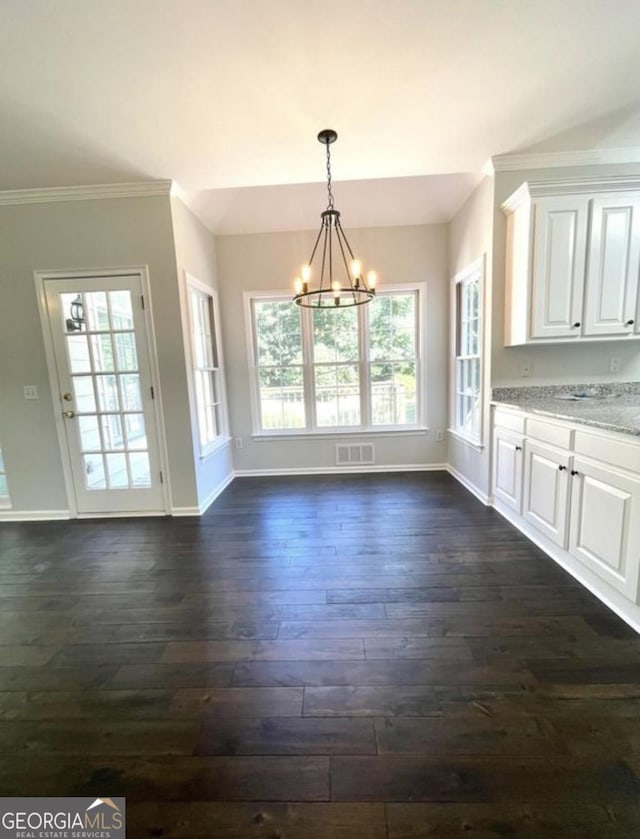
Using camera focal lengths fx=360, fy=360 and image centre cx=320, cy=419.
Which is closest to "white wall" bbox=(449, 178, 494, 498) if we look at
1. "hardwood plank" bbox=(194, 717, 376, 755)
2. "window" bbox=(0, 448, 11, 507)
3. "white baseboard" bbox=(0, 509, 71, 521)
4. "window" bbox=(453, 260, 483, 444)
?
"window" bbox=(453, 260, 483, 444)

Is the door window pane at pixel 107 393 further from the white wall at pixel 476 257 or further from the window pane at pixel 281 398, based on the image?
the white wall at pixel 476 257

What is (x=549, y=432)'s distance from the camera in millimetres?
2346

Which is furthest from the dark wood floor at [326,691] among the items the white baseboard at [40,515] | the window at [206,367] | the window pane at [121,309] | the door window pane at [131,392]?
the window pane at [121,309]

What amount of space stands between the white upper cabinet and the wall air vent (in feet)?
6.85

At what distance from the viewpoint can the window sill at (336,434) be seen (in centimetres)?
432

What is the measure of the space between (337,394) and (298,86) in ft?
9.25

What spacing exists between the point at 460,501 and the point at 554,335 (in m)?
1.61

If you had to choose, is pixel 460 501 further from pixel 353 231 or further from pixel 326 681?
pixel 353 231

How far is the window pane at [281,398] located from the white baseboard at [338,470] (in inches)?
21.7

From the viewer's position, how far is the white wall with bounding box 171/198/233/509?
317 centimetres

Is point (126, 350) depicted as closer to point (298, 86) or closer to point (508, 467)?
point (298, 86)

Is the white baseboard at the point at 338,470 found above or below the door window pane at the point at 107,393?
below

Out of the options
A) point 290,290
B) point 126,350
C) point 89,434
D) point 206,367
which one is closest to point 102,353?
point 126,350

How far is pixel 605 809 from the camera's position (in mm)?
1067
